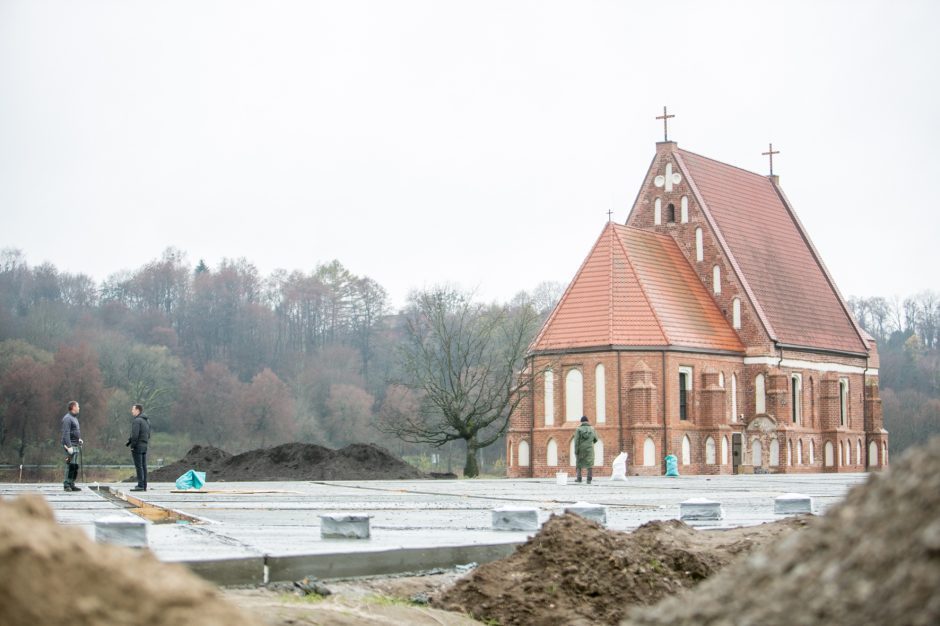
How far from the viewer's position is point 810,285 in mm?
60562

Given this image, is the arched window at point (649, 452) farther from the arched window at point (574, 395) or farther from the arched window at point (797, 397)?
the arched window at point (797, 397)

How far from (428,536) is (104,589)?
28.4 ft

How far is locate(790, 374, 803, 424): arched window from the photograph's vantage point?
5531cm

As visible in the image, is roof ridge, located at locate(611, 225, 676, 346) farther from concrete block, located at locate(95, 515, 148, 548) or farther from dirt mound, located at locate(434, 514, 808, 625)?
concrete block, located at locate(95, 515, 148, 548)

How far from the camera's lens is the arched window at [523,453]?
51.2 m

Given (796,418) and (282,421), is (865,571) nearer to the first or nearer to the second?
(796,418)

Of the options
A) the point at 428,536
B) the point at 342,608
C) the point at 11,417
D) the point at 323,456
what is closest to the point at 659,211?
the point at 323,456

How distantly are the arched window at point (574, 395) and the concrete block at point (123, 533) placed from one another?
1609 inches

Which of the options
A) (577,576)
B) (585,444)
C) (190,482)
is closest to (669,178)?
(585,444)

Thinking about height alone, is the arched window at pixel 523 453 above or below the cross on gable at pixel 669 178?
below

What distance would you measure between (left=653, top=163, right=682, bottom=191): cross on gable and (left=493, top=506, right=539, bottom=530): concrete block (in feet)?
149

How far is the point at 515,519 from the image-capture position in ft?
42.1

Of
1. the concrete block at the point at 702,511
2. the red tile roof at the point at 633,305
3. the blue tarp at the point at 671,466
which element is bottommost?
the blue tarp at the point at 671,466

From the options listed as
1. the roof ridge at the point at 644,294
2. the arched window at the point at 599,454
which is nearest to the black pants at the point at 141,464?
the arched window at the point at 599,454
